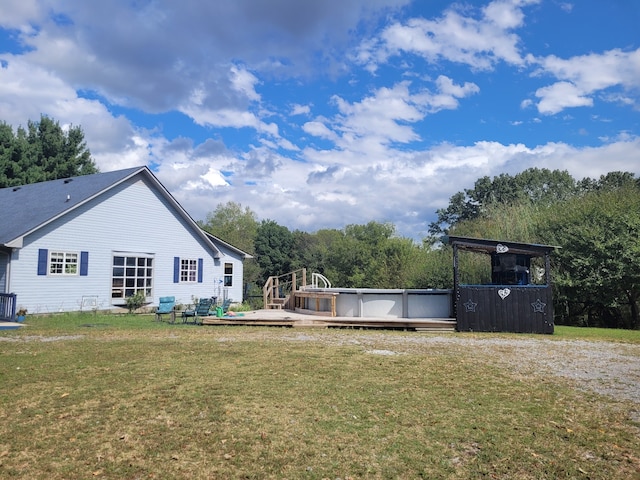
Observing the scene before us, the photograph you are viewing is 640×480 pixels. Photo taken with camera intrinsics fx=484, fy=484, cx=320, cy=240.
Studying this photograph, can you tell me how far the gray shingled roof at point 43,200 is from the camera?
18.7 meters

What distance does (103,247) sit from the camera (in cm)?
2097

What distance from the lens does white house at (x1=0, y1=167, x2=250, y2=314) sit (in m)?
18.4

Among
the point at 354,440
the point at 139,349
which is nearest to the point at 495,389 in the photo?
the point at 354,440

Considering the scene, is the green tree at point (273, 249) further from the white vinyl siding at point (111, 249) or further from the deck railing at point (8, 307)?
the deck railing at point (8, 307)

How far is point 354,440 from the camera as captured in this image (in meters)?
4.95

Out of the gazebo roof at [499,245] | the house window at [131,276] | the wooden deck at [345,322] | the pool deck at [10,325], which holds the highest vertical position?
the gazebo roof at [499,245]

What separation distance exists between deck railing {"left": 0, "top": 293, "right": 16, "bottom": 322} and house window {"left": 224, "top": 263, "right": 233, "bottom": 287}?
37.0ft

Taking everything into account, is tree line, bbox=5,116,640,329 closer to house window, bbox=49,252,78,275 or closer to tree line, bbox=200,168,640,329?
tree line, bbox=200,168,640,329

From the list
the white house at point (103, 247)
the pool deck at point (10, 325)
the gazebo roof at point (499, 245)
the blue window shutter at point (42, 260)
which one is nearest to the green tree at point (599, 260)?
the gazebo roof at point (499, 245)

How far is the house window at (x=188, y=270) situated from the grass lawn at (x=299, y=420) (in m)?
14.9

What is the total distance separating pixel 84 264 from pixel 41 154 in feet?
90.5

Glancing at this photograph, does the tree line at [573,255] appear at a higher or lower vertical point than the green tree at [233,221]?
lower

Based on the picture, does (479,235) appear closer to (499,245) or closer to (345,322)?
(499,245)

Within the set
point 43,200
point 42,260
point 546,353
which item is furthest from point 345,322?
point 43,200
